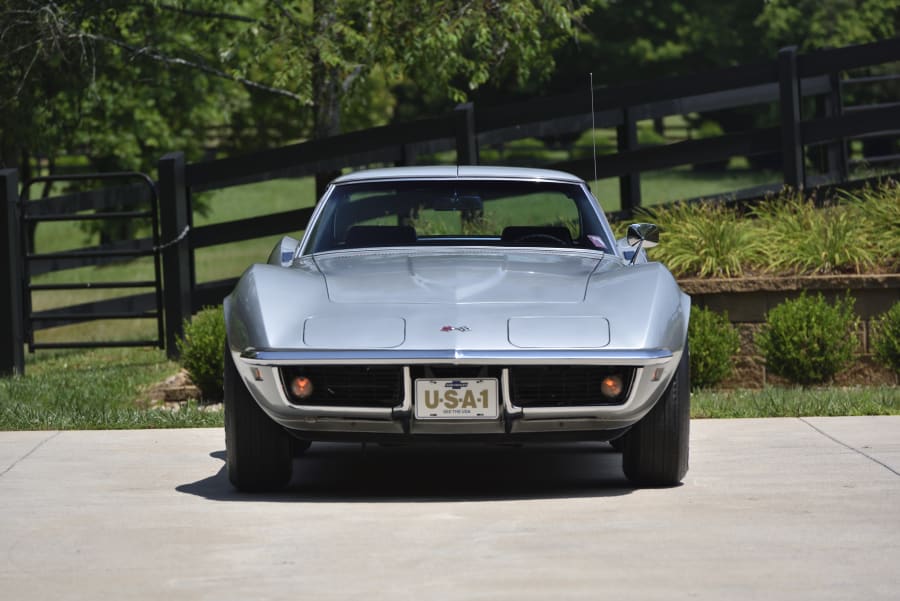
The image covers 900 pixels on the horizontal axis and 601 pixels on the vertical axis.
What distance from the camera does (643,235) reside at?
718 centimetres

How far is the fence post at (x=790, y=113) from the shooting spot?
1270 cm

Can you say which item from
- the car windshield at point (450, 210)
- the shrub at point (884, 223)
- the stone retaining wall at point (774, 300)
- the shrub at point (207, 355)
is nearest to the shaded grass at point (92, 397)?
the shrub at point (207, 355)

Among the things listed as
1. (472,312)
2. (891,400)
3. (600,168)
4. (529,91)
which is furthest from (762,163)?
(472,312)

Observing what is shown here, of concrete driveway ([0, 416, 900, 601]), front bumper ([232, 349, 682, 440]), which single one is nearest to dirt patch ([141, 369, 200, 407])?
concrete driveway ([0, 416, 900, 601])

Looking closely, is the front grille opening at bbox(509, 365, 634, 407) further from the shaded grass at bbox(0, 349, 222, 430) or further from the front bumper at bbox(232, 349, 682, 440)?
the shaded grass at bbox(0, 349, 222, 430)

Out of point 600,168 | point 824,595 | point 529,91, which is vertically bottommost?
point 824,595

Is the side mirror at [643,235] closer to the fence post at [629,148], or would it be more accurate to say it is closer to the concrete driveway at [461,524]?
the concrete driveway at [461,524]

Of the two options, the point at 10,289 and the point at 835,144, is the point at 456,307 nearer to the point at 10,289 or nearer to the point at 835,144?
the point at 10,289

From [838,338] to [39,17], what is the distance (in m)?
8.61

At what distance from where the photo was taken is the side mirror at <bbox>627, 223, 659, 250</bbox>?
7152mm

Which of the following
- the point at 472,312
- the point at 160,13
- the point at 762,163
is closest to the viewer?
the point at 472,312

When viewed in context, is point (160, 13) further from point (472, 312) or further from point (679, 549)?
point (679, 549)

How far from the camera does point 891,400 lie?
8.87m

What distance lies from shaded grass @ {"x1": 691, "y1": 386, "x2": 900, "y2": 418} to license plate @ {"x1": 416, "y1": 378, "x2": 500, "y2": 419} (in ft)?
10.8
